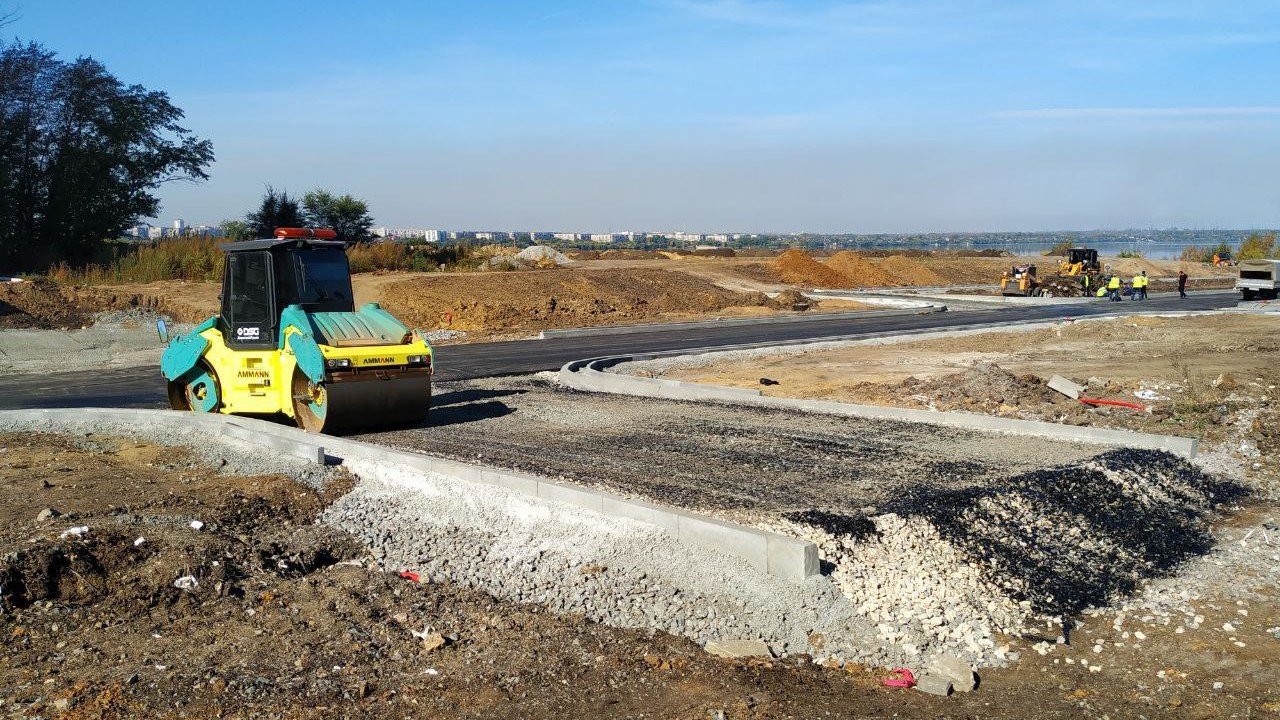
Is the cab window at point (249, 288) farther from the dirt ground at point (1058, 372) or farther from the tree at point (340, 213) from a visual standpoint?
the tree at point (340, 213)

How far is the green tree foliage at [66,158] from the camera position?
3722cm

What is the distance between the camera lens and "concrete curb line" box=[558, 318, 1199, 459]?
11344 millimetres

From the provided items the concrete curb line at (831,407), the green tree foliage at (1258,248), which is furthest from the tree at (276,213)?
the green tree foliage at (1258,248)

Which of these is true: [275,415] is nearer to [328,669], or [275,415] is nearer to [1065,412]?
[328,669]

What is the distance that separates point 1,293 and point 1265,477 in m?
29.9

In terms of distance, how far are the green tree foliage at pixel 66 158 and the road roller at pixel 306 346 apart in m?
29.6

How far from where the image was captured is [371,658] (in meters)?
5.94

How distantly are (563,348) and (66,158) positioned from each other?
82.1 feet

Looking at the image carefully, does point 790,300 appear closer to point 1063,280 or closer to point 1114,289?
point 1114,289

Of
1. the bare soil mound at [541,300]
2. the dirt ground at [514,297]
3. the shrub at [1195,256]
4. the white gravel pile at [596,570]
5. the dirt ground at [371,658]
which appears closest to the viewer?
the dirt ground at [371,658]

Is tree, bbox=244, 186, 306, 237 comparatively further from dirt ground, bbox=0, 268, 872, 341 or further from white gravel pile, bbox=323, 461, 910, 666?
white gravel pile, bbox=323, 461, 910, 666

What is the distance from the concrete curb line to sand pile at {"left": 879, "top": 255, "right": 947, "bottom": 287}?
39667 millimetres

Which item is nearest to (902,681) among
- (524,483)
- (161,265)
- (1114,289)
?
(524,483)

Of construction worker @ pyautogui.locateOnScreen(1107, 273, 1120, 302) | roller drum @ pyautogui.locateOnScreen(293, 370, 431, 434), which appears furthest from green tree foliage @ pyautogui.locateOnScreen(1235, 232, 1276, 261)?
roller drum @ pyautogui.locateOnScreen(293, 370, 431, 434)
